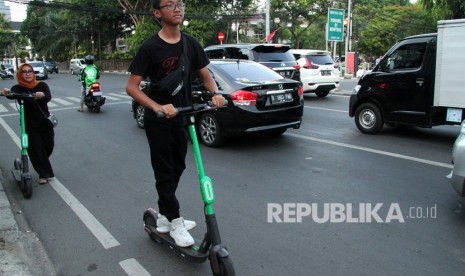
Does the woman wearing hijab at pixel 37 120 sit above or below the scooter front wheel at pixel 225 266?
above

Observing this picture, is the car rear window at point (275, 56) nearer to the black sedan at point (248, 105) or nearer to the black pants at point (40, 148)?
the black sedan at point (248, 105)

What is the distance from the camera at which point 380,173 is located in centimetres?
598

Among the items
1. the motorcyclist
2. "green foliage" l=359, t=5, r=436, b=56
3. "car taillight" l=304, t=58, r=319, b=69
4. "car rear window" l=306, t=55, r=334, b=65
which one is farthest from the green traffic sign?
"green foliage" l=359, t=5, r=436, b=56

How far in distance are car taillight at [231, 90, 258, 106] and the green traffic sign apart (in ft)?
61.0

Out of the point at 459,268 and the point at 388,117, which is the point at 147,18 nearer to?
the point at 388,117

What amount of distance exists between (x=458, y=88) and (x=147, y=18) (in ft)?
128

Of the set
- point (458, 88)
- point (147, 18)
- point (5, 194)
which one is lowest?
point (5, 194)

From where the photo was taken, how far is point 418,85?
7.71 metres

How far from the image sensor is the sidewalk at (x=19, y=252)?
348 centimetres

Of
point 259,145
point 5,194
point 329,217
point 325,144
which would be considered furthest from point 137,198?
point 325,144

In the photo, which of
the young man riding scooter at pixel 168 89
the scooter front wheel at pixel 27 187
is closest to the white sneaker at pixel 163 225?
the young man riding scooter at pixel 168 89

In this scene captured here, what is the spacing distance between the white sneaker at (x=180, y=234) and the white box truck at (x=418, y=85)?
5.56 meters

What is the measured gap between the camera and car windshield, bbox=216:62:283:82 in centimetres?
772

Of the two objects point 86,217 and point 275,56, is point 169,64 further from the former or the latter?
point 275,56
